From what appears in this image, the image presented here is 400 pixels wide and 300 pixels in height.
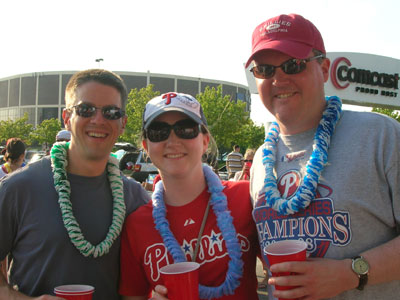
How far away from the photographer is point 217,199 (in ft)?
7.25

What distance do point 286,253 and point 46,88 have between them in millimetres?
68617

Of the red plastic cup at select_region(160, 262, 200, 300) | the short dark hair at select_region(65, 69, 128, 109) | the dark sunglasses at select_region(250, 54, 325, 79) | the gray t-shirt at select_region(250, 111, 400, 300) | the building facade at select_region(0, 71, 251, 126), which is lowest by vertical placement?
the red plastic cup at select_region(160, 262, 200, 300)

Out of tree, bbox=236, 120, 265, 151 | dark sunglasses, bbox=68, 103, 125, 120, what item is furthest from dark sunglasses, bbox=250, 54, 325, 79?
tree, bbox=236, 120, 265, 151

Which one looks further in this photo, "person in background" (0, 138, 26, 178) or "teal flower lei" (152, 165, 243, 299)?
"person in background" (0, 138, 26, 178)

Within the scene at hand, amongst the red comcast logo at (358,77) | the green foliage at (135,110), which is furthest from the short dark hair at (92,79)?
the green foliage at (135,110)

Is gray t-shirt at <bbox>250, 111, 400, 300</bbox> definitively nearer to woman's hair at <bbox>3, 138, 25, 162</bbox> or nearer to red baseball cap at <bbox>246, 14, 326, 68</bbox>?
red baseball cap at <bbox>246, 14, 326, 68</bbox>

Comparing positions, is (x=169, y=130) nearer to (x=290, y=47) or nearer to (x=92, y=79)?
(x=92, y=79)

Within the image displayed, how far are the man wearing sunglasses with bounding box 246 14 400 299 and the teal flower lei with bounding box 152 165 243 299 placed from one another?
0.61 feet

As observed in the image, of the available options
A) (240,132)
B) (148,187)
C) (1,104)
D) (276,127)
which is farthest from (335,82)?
(1,104)

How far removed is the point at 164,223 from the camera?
216 cm

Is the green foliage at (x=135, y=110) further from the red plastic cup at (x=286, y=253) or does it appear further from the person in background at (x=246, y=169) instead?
the red plastic cup at (x=286, y=253)

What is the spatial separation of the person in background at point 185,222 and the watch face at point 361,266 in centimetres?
66

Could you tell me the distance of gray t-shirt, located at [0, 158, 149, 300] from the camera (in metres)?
2.17

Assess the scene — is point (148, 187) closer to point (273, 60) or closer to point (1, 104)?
point (273, 60)
